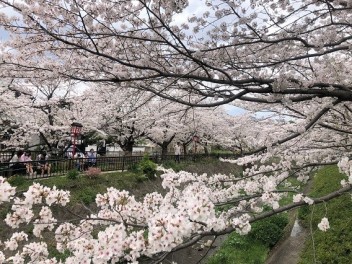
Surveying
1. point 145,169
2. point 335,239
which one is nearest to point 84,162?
point 145,169

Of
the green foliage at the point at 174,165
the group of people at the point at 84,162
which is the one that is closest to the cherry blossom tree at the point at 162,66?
the group of people at the point at 84,162

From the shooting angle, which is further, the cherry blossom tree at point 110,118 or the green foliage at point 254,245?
the cherry blossom tree at point 110,118

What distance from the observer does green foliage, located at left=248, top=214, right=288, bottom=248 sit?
9.84m

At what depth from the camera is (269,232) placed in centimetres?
1001

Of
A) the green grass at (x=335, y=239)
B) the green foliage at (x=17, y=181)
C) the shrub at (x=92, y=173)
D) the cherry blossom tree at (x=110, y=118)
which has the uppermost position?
the cherry blossom tree at (x=110, y=118)

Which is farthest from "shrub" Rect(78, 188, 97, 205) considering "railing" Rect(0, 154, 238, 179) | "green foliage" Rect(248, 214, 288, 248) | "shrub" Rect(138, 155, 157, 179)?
"green foliage" Rect(248, 214, 288, 248)

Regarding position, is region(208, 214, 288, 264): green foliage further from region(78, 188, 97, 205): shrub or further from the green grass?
region(78, 188, 97, 205): shrub

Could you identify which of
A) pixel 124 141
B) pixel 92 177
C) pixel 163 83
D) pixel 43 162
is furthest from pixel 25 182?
pixel 124 141

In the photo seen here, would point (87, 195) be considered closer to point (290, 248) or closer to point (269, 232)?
point (269, 232)

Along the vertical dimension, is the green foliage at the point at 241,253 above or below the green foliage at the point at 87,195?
below

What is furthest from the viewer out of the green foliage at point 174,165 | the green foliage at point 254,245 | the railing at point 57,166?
the green foliage at point 174,165

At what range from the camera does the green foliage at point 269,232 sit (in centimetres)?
984

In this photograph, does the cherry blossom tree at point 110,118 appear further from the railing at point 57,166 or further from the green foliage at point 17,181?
the green foliage at point 17,181

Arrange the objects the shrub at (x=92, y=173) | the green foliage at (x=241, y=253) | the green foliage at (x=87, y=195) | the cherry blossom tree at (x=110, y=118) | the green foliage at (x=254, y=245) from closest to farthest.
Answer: the green foliage at (x=241, y=253), the green foliage at (x=254, y=245), the green foliage at (x=87, y=195), the shrub at (x=92, y=173), the cherry blossom tree at (x=110, y=118)
